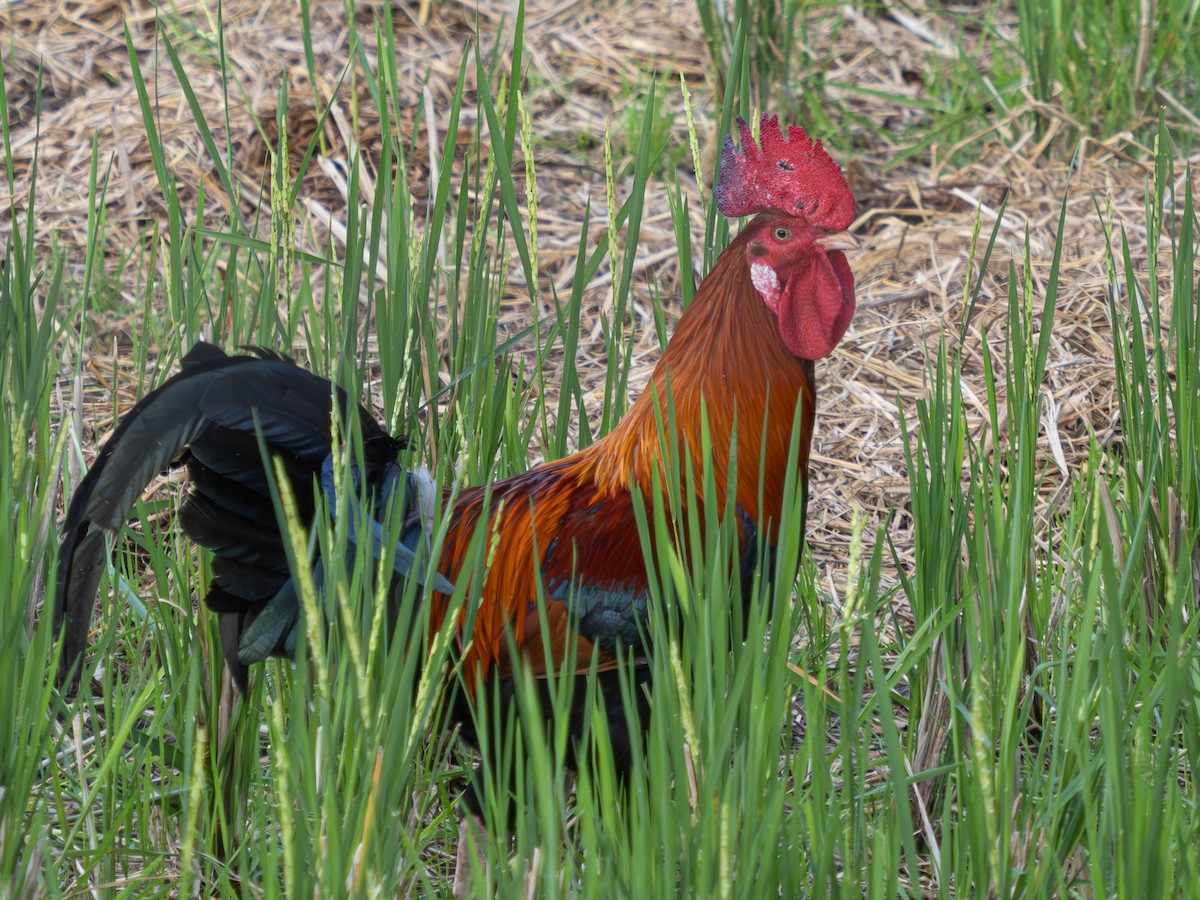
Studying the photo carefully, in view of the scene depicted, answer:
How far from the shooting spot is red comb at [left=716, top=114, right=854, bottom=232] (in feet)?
8.68

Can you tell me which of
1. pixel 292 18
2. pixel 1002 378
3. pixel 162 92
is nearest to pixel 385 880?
pixel 1002 378

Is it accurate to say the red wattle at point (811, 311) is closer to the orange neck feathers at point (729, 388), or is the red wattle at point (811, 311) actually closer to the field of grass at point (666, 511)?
the orange neck feathers at point (729, 388)

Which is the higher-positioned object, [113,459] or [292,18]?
[292,18]

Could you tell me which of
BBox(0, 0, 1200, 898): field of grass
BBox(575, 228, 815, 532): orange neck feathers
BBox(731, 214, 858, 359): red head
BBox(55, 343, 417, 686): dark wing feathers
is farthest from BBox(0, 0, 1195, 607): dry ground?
BBox(55, 343, 417, 686): dark wing feathers

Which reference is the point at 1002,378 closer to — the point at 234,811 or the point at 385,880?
the point at 234,811

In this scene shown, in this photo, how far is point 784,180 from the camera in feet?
8.74

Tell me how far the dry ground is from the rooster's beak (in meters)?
1.12

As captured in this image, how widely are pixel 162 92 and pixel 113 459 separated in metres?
4.23

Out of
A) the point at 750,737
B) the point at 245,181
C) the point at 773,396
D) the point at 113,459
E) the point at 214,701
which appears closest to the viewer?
the point at 750,737

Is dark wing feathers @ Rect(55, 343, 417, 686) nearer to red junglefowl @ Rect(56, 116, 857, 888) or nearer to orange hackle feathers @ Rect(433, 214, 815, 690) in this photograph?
red junglefowl @ Rect(56, 116, 857, 888)

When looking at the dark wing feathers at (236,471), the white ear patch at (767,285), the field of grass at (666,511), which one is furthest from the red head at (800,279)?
the dark wing feathers at (236,471)

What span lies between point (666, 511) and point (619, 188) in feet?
9.64

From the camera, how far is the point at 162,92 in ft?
19.0

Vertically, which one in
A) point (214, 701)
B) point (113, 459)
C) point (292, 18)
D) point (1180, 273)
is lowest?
point (214, 701)
